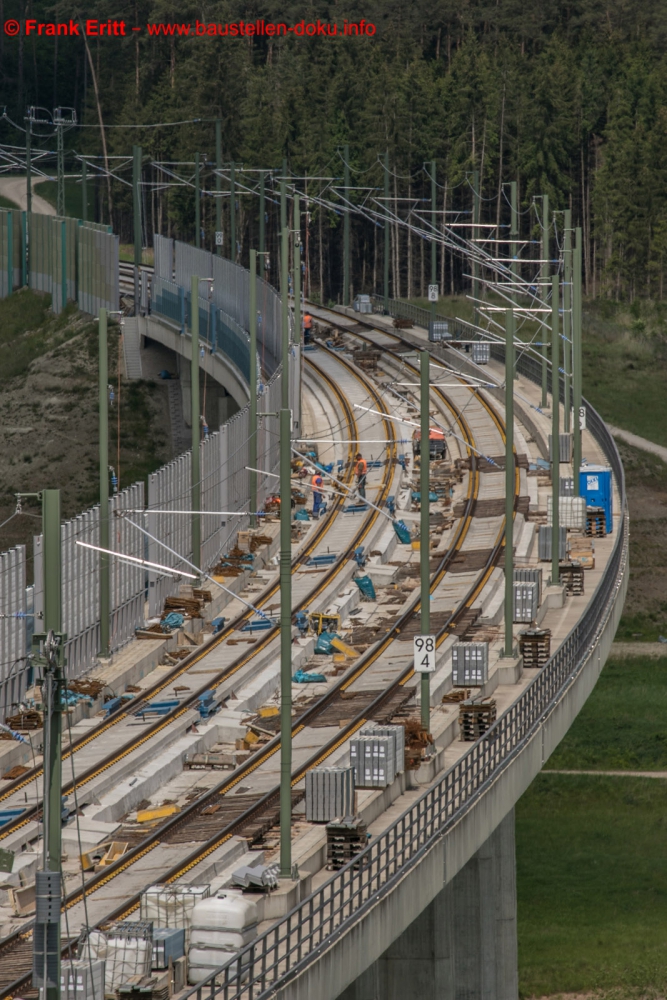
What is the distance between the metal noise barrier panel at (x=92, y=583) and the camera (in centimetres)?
4409

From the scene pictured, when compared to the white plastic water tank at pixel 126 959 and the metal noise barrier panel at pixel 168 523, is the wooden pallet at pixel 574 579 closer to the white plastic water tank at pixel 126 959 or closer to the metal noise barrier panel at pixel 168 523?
the metal noise barrier panel at pixel 168 523

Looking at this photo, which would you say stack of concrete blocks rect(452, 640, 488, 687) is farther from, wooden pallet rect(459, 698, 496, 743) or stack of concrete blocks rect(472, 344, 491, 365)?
stack of concrete blocks rect(472, 344, 491, 365)

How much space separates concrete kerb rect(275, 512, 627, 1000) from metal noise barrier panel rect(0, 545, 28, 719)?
11.2 meters

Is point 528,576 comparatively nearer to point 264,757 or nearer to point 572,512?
point 572,512

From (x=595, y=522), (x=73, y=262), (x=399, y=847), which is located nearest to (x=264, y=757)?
(x=399, y=847)

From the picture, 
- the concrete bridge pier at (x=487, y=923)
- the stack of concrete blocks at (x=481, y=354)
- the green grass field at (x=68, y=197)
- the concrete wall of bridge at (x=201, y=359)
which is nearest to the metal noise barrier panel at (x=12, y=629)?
the concrete bridge pier at (x=487, y=923)

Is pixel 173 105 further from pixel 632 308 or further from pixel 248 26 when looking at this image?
pixel 632 308

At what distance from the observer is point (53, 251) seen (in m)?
108

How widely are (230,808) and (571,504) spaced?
86.3 ft

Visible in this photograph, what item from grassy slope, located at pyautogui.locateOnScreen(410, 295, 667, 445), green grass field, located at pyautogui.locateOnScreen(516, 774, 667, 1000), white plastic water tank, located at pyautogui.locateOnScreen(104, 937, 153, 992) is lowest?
green grass field, located at pyautogui.locateOnScreen(516, 774, 667, 1000)

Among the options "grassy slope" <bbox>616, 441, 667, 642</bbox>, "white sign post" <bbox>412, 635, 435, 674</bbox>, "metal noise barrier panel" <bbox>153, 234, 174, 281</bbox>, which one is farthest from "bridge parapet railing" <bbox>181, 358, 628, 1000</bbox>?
"metal noise barrier panel" <bbox>153, 234, 174, 281</bbox>

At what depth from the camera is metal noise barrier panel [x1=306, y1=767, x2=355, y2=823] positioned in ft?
110

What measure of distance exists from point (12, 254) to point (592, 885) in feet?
225

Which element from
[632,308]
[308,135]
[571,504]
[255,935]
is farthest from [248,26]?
[255,935]
